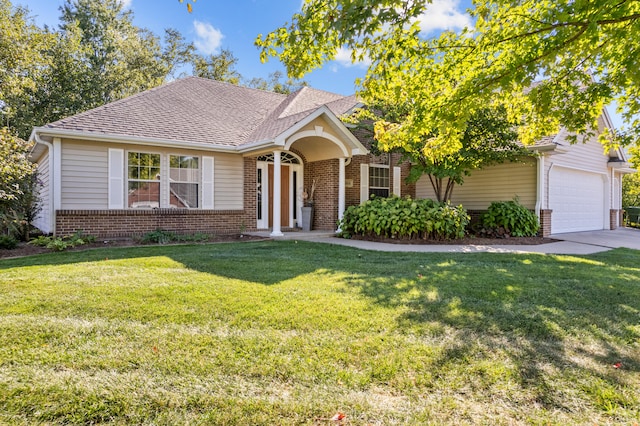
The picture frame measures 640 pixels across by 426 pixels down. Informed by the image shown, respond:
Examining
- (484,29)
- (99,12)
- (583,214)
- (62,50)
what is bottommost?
(583,214)

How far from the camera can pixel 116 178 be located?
33.7ft

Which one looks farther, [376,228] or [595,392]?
[376,228]

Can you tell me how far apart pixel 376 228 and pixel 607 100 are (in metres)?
6.04

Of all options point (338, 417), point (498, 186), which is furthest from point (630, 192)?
point (338, 417)

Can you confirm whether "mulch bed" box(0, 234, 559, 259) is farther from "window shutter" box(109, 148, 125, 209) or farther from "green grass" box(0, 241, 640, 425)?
"green grass" box(0, 241, 640, 425)

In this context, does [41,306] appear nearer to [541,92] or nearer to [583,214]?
[541,92]

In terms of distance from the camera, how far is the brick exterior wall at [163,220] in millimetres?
9747

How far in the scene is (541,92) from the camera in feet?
19.8

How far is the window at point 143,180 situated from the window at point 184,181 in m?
0.39

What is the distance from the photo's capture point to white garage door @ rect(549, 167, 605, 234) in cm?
1337

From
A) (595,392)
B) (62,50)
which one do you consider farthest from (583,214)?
(62,50)

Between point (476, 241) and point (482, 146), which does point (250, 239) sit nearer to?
point (476, 241)

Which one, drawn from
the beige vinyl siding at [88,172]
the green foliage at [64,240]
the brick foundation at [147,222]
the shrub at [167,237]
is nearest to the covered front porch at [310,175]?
the brick foundation at [147,222]

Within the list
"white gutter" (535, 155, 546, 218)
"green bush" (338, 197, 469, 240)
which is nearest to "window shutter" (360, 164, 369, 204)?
"green bush" (338, 197, 469, 240)
